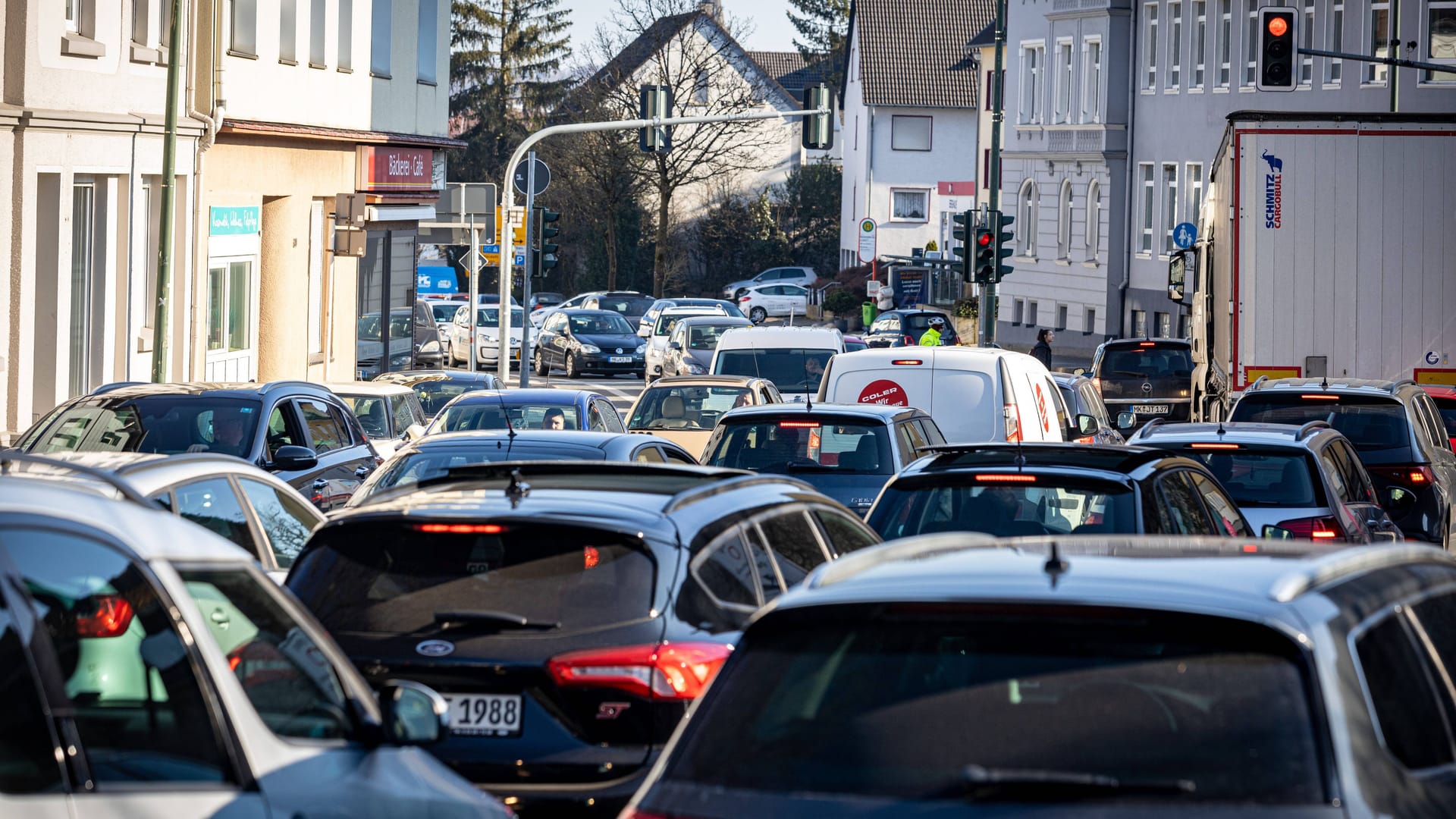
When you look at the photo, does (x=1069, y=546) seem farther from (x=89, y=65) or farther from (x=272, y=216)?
(x=272, y=216)

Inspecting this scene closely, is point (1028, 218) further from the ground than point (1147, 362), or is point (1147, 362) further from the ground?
point (1028, 218)

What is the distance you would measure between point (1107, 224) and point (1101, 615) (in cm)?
5351

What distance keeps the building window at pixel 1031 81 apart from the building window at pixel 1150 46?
5.71 m

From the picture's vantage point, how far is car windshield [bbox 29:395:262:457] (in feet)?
42.5

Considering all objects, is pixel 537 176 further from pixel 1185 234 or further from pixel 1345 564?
pixel 1345 564

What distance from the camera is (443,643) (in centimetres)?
583

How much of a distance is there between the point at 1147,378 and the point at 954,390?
15.8 metres

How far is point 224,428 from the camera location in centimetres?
1372

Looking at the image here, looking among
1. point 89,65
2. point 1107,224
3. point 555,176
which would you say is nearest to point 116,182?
point 89,65

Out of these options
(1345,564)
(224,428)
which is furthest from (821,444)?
(1345,564)

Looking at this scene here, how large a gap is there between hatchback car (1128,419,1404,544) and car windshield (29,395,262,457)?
624 centimetres

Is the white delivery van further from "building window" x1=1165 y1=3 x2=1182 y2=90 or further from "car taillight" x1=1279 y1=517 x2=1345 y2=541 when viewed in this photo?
"building window" x1=1165 y1=3 x2=1182 y2=90

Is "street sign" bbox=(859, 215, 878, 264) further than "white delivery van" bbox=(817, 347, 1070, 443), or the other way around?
"street sign" bbox=(859, 215, 878, 264)

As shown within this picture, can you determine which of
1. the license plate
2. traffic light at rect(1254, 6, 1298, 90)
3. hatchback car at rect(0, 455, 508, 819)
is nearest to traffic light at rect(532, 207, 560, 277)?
traffic light at rect(1254, 6, 1298, 90)
